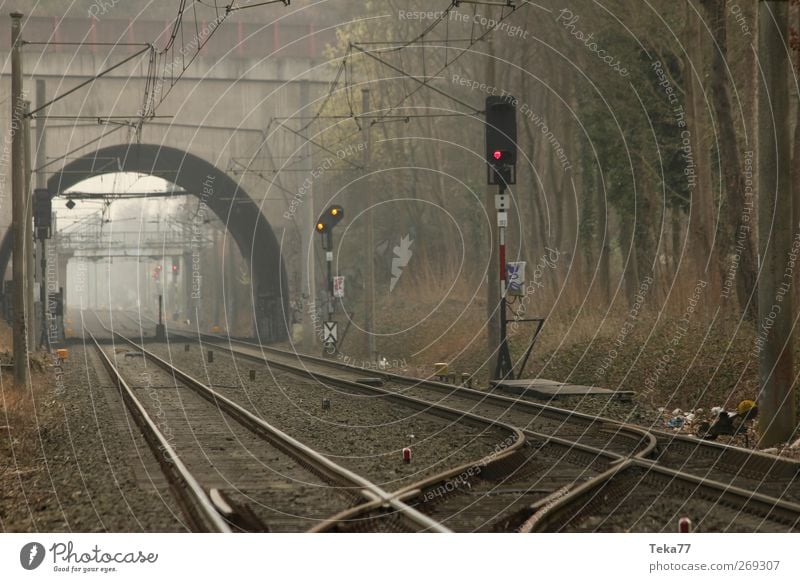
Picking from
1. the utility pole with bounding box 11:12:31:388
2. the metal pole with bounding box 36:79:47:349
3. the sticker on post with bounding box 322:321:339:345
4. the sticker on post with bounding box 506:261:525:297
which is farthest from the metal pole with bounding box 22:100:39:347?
the sticker on post with bounding box 506:261:525:297

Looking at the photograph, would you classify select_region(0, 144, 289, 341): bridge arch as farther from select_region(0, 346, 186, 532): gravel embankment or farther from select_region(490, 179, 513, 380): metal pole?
select_region(0, 346, 186, 532): gravel embankment

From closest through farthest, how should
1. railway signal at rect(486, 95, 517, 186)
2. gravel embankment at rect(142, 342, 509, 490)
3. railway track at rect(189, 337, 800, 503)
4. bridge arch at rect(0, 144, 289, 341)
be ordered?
railway track at rect(189, 337, 800, 503) → gravel embankment at rect(142, 342, 509, 490) → railway signal at rect(486, 95, 517, 186) → bridge arch at rect(0, 144, 289, 341)

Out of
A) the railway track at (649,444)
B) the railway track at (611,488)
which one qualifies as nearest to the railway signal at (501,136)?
the railway track at (649,444)

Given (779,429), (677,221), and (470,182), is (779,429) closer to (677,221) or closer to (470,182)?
(677,221)

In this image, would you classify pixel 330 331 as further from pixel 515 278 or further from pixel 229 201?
pixel 229 201

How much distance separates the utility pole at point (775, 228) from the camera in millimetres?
14484

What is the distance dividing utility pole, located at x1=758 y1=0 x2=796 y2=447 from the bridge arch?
3435cm

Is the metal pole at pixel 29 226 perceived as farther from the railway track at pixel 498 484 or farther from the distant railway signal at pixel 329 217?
the railway track at pixel 498 484

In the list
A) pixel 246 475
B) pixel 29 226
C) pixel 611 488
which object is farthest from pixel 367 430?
pixel 29 226

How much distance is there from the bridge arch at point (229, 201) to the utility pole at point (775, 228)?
3435 centimetres

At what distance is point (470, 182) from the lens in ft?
160

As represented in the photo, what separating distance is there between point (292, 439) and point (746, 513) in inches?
276

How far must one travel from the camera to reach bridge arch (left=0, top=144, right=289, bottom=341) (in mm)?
49844

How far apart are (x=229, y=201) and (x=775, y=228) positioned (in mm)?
40834
